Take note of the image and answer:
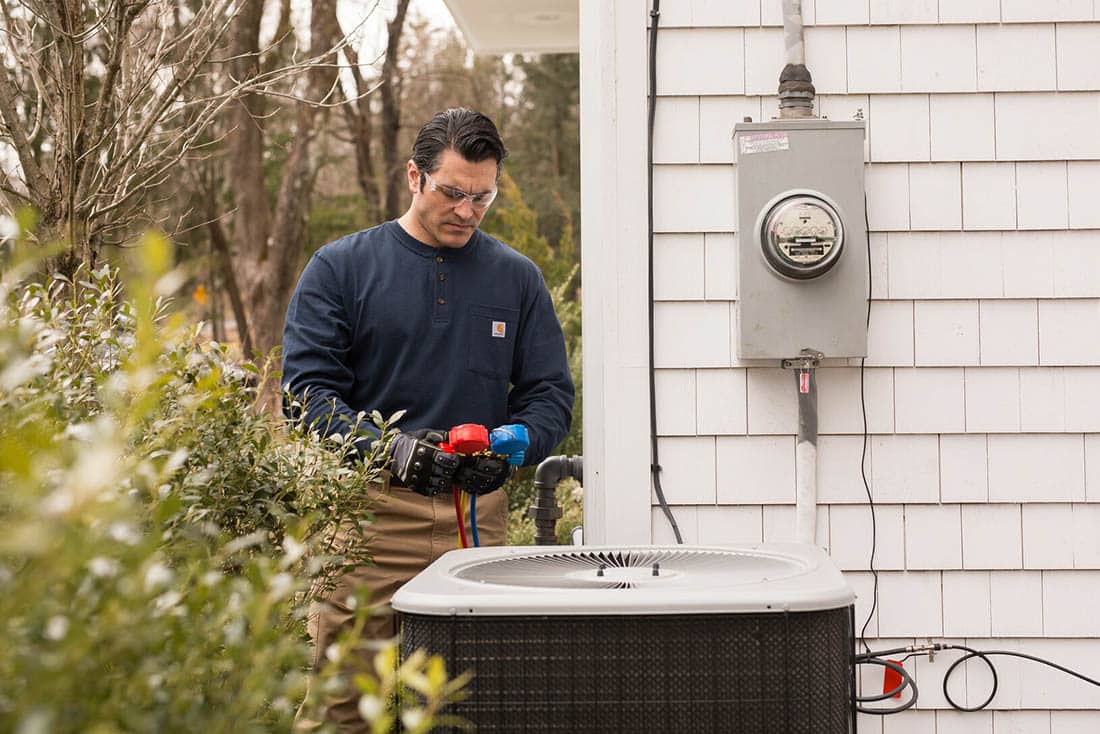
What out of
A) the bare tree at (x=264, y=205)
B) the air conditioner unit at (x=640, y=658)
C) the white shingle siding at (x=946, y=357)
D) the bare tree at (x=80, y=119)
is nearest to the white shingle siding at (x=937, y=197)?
the white shingle siding at (x=946, y=357)

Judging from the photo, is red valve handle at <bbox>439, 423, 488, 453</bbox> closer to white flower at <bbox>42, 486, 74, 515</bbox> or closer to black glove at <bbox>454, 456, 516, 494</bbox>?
black glove at <bbox>454, 456, 516, 494</bbox>

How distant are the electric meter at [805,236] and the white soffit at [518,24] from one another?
253 cm

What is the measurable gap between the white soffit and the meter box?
8.04ft

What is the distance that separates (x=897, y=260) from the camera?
9.18 feet

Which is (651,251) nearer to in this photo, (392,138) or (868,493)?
(868,493)

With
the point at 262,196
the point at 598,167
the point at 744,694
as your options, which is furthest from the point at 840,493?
the point at 262,196

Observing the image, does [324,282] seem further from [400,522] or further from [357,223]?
[357,223]

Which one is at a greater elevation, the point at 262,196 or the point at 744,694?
the point at 262,196

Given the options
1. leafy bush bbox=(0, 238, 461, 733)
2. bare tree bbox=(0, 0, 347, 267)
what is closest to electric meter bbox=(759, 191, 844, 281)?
leafy bush bbox=(0, 238, 461, 733)

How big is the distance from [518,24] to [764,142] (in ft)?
10.2

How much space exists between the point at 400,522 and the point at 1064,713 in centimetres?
169

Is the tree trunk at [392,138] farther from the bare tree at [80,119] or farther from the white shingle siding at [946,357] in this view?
the white shingle siding at [946,357]

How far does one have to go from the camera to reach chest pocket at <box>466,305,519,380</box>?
286 cm

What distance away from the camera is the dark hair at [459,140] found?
2770mm
